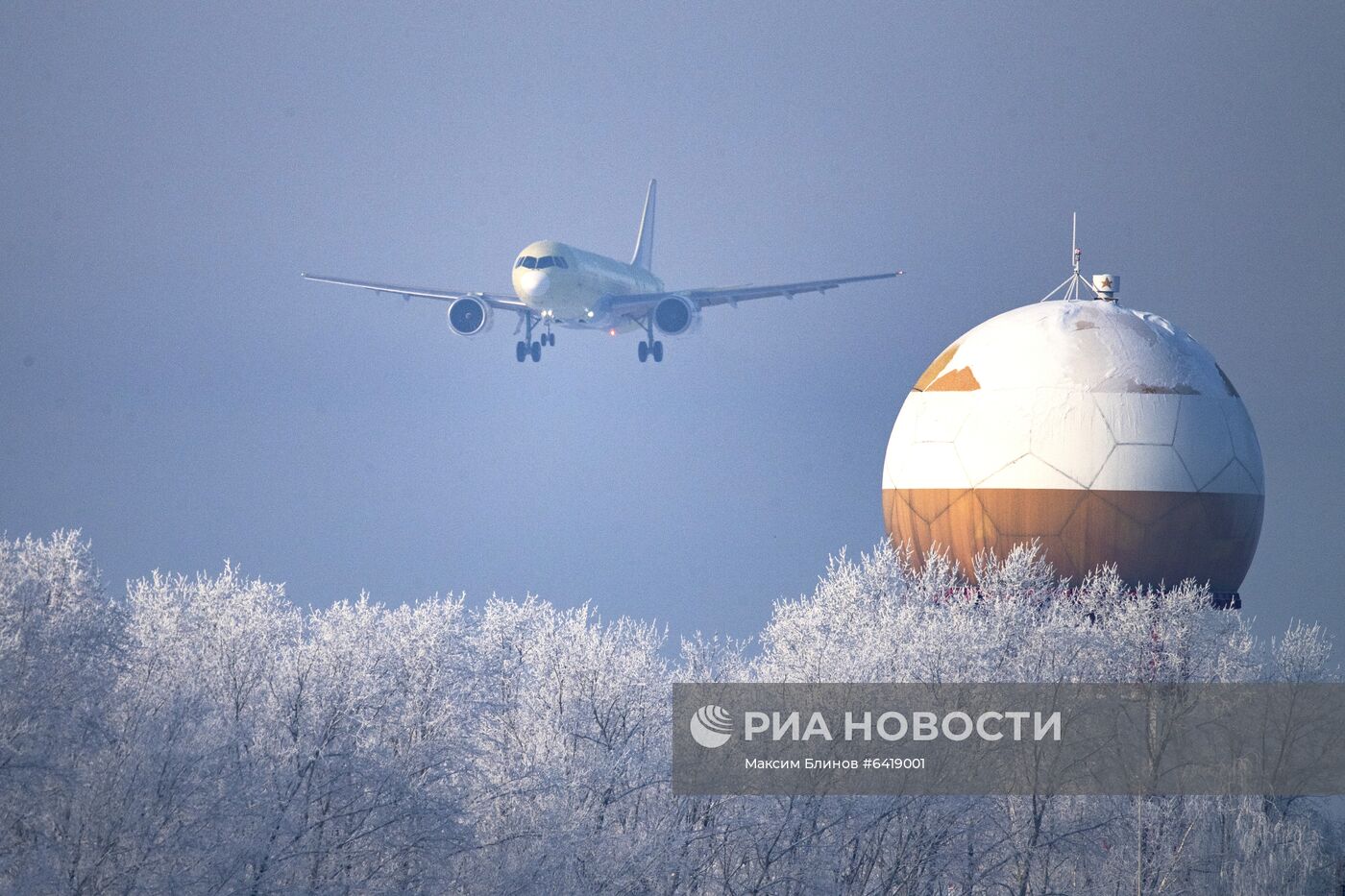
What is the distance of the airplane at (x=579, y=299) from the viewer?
179 feet

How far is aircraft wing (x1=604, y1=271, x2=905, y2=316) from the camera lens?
58031 millimetres

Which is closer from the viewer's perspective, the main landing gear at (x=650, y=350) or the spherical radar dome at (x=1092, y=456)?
the spherical radar dome at (x=1092, y=456)

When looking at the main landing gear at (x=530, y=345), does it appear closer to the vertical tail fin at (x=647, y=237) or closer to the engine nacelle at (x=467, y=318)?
the engine nacelle at (x=467, y=318)

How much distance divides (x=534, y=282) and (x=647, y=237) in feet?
146

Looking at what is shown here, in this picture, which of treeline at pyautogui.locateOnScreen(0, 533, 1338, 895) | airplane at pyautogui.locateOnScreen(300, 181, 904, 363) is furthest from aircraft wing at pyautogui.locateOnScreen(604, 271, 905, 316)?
treeline at pyautogui.locateOnScreen(0, 533, 1338, 895)

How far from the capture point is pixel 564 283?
54.9m

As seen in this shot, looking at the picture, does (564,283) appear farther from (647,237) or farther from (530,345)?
(647,237)

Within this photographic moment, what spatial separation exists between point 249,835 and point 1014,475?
15586 millimetres

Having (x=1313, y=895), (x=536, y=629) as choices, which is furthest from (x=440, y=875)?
(x=1313, y=895)

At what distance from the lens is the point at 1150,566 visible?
33531 mm

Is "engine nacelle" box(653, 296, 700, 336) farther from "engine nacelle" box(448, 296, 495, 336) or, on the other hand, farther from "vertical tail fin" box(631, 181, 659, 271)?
"vertical tail fin" box(631, 181, 659, 271)

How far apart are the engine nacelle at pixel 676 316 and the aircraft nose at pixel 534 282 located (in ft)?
14.8

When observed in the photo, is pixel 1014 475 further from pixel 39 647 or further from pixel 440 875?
pixel 39 647

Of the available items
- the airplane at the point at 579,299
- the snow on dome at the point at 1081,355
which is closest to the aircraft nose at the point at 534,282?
the airplane at the point at 579,299
